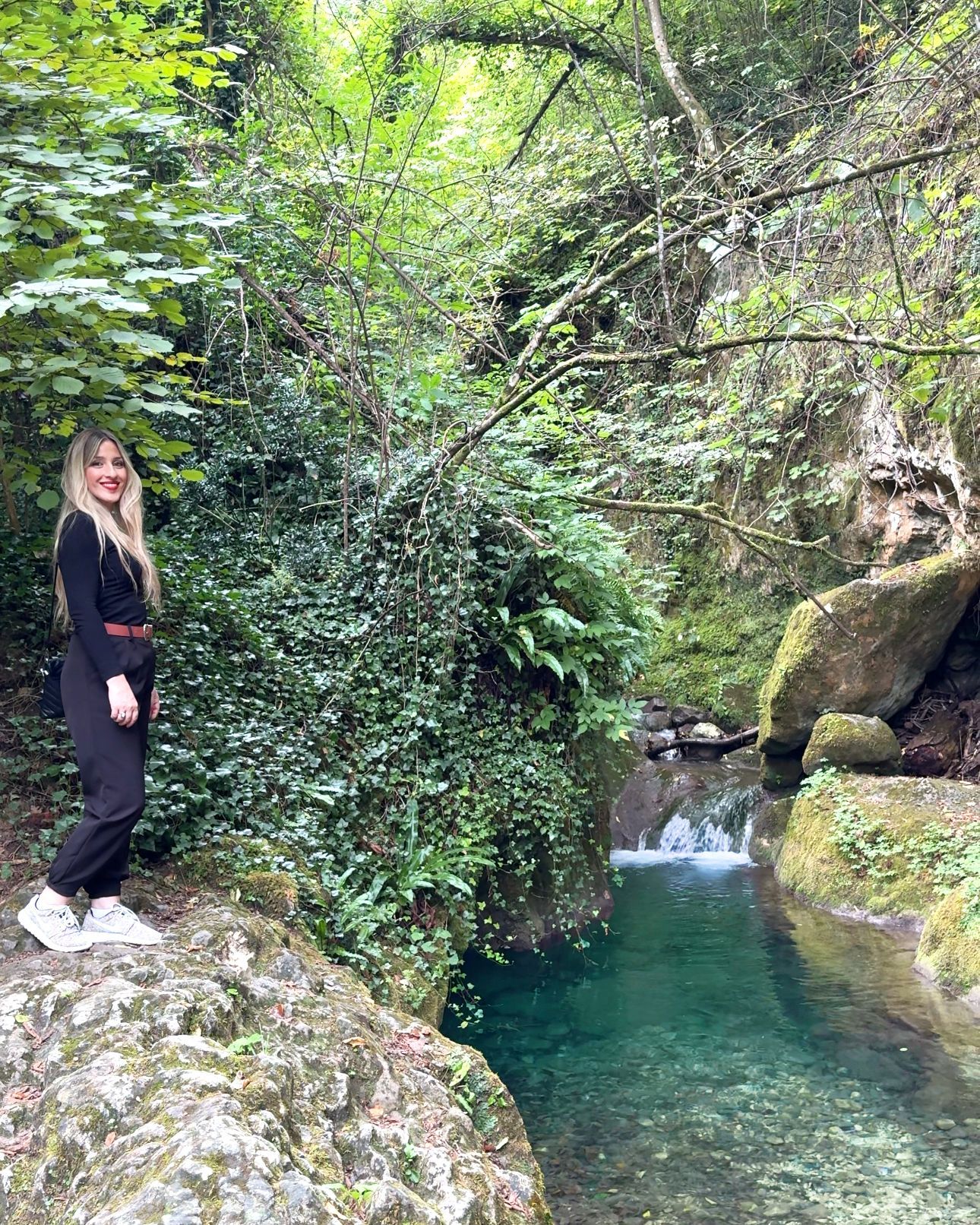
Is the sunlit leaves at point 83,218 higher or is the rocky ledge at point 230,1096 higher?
the sunlit leaves at point 83,218

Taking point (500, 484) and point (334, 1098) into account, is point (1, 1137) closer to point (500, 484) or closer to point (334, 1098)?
point (334, 1098)

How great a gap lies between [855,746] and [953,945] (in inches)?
150

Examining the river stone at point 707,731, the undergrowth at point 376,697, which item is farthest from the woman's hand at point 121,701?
the river stone at point 707,731

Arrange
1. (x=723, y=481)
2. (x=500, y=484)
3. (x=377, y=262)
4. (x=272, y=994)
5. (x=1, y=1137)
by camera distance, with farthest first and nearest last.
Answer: (x=723, y=481) → (x=377, y=262) → (x=500, y=484) → (x=272, y=994) → (x=1, y=1137)

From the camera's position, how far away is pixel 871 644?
1158cm

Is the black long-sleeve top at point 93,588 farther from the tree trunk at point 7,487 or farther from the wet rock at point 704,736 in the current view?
the wet rock at point 704,736

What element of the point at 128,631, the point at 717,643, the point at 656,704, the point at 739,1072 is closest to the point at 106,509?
the point at 128,631

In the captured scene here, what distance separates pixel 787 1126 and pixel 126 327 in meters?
5.56

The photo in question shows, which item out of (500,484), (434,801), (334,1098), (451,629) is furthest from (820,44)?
(334,1098)

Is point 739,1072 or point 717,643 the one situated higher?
point 717,643

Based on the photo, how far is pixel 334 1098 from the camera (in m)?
3.32

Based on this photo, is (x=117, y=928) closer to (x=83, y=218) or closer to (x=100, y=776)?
(x=100, y=776)

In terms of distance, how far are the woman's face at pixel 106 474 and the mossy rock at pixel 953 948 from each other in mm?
7023

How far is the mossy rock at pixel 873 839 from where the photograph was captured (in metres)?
9.11
